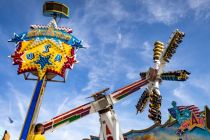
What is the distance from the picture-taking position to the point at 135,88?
18094 mm

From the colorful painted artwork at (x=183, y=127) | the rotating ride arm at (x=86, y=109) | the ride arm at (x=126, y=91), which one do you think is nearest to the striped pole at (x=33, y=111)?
the rotating ride arm at (x=86, y=109)

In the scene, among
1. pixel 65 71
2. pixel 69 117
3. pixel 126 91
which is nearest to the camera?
pixel 69 117

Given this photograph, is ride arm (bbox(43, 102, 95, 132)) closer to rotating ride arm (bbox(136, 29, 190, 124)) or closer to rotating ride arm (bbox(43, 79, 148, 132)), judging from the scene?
rotating ride arm (bbox(43, 79, 148, 132))

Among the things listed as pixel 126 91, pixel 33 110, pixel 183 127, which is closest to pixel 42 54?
pixel 33 110

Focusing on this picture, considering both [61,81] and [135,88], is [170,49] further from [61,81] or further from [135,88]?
[61,81]

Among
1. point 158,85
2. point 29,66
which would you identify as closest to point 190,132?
point 158,85

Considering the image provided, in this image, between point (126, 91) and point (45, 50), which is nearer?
point (126, 91)

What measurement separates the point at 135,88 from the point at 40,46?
239 inches

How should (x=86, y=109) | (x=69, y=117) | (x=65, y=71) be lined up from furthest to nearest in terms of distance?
(x=65, y=71)
(x=86, y=109)
(x=69, y=117)

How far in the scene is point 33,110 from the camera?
697 inches

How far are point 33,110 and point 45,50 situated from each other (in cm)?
369

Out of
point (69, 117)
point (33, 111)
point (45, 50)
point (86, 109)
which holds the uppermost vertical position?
point (45, 50)

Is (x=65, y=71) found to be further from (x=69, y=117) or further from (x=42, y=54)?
(x=69, y=117)

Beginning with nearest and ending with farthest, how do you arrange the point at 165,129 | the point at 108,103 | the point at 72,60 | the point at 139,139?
the point at 108,103, the point at 72,60, the point at 165,129, the point at 139,139
